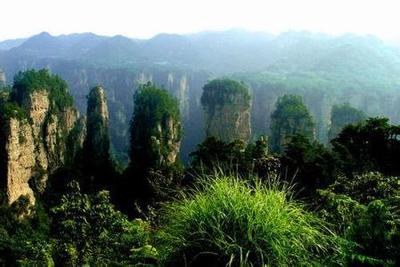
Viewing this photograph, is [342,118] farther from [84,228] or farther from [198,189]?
[198,189]

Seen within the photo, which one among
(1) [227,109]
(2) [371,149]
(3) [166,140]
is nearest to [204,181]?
(2) [371,149]

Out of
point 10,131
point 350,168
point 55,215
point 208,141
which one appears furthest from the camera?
point 10,131

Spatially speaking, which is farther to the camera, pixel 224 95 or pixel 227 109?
pixel 224 95

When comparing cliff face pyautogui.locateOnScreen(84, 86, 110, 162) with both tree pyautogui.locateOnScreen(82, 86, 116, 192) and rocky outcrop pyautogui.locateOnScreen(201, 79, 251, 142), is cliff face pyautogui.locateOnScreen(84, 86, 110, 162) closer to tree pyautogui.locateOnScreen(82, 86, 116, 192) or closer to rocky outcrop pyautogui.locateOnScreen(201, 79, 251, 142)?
tree pyautogui.locateOnScreen(82, 86, 116, 192)

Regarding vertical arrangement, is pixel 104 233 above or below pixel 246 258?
below

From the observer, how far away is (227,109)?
340ft

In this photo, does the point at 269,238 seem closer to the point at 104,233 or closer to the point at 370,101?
the point at 104,233

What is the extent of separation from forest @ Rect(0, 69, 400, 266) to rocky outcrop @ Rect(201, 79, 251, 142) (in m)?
0.21

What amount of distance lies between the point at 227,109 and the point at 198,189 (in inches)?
3758

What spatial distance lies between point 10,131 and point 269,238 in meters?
50.1

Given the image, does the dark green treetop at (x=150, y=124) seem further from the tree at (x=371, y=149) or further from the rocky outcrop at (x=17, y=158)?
the tree at (x=371, y=149)

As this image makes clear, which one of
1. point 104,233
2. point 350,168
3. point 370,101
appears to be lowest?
point 370,101

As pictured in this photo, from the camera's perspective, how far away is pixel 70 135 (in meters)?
80.1

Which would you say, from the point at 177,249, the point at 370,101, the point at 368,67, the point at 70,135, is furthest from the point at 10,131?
the point at 368,67
